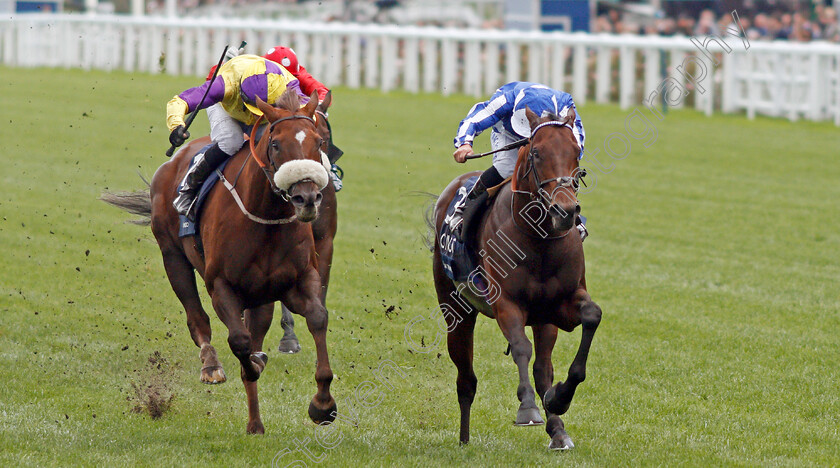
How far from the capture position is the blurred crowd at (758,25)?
19984 mm

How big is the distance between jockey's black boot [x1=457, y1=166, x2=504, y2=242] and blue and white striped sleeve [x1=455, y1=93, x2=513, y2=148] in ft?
0.72

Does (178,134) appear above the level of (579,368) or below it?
above

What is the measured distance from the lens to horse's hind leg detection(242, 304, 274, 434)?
5.38 meters

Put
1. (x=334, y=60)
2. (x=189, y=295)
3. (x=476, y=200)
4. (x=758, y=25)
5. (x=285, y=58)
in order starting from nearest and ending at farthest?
(x=476, y=200) → (x=189, y=295) → (x=285, y=58) → (x=758, y=25) → (x=334, y=60)

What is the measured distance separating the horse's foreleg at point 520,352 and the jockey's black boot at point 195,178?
1.65 m

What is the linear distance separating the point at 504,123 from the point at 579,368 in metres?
1.35

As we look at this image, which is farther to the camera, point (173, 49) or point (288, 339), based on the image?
point (173, 49)

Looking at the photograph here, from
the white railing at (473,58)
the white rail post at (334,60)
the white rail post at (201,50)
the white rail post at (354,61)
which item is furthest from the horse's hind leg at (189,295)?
the white rail post at (201,50)

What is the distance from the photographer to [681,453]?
17.1ft

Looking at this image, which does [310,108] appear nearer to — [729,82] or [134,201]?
[134,201]

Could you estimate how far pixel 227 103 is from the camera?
19.1ft

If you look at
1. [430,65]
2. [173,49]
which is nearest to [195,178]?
[430,65]

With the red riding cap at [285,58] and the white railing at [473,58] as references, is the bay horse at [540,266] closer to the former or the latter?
the red riding cap at [285,58]

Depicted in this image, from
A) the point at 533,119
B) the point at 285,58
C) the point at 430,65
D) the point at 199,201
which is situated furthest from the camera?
the point at 430,65
